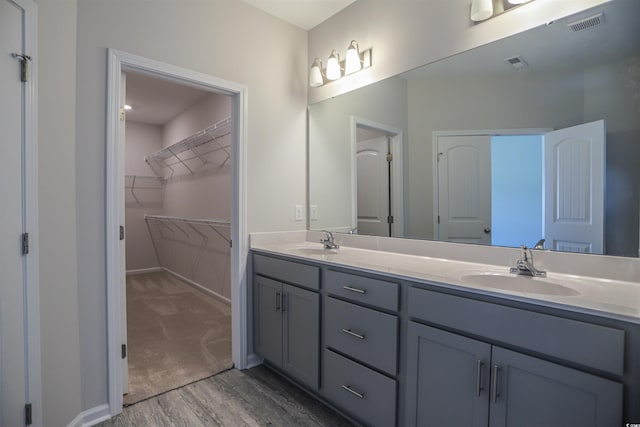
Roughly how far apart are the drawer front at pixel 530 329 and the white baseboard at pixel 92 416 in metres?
1.73

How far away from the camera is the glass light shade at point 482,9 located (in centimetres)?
156

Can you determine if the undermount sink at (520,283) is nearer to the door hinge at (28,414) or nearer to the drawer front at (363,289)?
the drawer front at (363,289)

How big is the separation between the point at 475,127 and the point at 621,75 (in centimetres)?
59

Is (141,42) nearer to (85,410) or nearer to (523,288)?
(85,410)

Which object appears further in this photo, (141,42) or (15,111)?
(141,42)

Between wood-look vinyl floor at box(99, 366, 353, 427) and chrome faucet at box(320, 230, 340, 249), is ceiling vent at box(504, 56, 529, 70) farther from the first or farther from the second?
wood-look vinyl floor at box(99, 366, 353, 427)

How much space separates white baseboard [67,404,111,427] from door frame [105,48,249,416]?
3 cm

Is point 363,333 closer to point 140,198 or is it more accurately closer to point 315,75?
point 315,75

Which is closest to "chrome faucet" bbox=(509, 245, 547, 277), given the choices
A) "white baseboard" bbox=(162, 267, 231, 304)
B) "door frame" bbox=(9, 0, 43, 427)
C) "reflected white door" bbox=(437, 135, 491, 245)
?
"reflected white door" bbox=(437, 135, 491, 245)

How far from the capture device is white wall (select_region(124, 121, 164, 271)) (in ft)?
17.4

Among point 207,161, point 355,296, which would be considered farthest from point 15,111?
point 207,161

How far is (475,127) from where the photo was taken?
1.76 meters

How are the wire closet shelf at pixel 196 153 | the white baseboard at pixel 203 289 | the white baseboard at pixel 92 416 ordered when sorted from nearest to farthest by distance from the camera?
the white baseboard at pixel 92 416 < the wire closet shelf at pixel 196 153 < the white baseboard at pixel 203 289

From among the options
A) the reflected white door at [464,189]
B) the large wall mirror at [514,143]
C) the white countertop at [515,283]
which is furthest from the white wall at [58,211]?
the reflected white door at [464,189]
